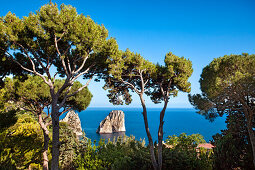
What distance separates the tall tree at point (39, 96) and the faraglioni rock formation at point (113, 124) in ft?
181

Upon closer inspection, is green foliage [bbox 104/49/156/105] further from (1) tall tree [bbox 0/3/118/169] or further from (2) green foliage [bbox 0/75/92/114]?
(2) green foliage [bbox 0/75/92/114]

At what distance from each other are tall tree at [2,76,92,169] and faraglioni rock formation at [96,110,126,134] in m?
55.1

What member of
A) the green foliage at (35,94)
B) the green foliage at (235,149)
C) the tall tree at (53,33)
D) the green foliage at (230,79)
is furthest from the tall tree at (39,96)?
the green foliage at (235,149)

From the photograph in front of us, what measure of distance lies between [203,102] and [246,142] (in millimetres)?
2679

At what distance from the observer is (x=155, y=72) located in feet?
25.3

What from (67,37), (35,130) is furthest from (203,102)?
(35,130)

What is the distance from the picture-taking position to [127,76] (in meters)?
8.07

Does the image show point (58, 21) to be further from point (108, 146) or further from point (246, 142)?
point (246, 142)

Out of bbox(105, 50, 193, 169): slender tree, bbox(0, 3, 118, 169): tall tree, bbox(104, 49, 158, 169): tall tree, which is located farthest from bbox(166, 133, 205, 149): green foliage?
bbox(0, 3, 118, 169): tall tree

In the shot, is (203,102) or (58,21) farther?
(203,102)

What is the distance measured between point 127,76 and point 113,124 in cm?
5937

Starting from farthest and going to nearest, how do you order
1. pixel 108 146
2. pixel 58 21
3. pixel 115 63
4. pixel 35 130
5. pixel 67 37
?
pixel 35 130 → pixel 108 146 → pixel 115 63 → pixel 67 37 → pixel 58 21

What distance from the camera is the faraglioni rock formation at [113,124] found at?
63.2 m

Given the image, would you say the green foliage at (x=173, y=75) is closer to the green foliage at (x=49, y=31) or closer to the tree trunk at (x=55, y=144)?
the green foliage at (x=49, y=31)
